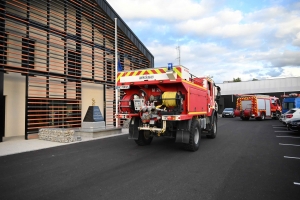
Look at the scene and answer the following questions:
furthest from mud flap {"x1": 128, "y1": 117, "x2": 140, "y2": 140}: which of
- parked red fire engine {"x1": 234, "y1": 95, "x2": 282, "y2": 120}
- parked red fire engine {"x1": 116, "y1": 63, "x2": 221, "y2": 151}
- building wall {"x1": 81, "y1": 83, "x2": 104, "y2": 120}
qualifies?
parked red fire engine {"x1": 234, "y1": 95, "x2": 282, "y2": 120}

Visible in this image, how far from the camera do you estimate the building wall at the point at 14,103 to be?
1095 cm

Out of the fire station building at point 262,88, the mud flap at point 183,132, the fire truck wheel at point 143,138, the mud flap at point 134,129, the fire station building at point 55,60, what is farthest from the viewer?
the fire station building at point 262,88

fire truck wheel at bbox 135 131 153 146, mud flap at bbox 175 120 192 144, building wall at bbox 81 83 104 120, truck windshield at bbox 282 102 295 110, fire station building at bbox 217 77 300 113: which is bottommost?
fire truck wheel at bbox 135 131 153 146

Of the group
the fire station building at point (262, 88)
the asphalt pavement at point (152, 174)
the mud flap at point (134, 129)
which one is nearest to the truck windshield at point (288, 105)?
the asphalt pavement at point (152, 174)

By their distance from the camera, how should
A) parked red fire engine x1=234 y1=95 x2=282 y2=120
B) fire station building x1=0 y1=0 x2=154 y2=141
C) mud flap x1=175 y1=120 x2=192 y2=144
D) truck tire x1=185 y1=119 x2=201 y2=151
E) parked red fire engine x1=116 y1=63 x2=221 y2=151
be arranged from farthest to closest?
parked red fire engine x1=234 y1=95 x2=282 y2=120 < fire station building x1=0 y1=0 x2=154 y2=141 < truck tire x1=185 y1=119 x2=201 y2=151 < mud flap x1=175 y1=120 x2=192 y2=144 < parked red fire engine x1=116 y1=63 x2=221 y2=151

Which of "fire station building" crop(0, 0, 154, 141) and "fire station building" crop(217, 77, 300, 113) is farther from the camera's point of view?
"fire station building" crop(217, 77, 300, 113)

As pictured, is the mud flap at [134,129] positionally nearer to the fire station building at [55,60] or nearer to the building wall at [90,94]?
the fire station building at [55,60]

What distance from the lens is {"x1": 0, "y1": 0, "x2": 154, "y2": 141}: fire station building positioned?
422 inches

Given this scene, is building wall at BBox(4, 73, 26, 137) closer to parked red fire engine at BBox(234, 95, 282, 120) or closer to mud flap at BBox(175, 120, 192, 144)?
mud flap at BBox(175, 120, 192, 144)

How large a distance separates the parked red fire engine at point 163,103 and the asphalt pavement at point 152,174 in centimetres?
77

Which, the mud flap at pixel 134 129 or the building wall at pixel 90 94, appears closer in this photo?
the mud flap at pixel 134 129

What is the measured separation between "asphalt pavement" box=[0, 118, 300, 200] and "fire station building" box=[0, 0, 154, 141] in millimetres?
4885

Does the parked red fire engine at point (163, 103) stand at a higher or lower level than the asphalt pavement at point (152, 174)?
higher

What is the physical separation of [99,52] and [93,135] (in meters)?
7.50
